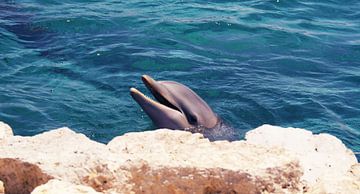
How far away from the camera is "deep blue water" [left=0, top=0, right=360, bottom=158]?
7277mm

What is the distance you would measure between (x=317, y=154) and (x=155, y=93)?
1806mm

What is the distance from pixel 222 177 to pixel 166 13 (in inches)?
311

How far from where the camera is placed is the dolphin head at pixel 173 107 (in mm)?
5941

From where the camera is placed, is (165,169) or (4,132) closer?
(165,169)

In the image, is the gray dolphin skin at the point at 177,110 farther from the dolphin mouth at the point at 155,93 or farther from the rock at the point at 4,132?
the rock at the point at 4,132

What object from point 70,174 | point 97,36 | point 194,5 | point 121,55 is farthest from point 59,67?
point 70,174

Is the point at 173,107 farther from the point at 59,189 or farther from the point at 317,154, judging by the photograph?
the point at 59,189

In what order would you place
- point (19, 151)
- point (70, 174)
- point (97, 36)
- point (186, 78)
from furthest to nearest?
point (97, 36), point (186, 78), point (19, 151), point (70, 174)

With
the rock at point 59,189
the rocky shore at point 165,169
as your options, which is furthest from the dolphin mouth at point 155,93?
the rock at point 59,189

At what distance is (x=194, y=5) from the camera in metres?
11.9

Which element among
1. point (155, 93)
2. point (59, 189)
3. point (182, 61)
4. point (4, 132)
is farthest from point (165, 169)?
point (182, 61)

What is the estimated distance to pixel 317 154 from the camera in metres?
4.82

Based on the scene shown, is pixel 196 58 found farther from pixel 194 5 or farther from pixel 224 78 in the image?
pixel 194 5

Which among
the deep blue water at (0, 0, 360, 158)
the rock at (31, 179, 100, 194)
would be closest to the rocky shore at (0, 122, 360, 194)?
the rock at (31, 179, 100, 194)
